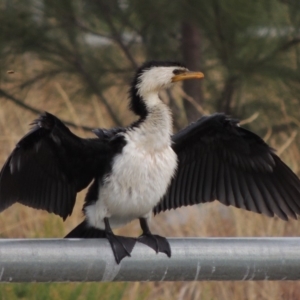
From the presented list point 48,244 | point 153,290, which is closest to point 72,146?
point 48,244

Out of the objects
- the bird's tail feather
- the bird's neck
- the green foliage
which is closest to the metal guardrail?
the bird's neck

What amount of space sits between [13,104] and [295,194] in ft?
9.59

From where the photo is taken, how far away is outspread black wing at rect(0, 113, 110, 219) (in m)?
2.54

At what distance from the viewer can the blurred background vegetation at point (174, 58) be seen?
4484 millimetres

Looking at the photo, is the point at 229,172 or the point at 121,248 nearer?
the point at 121,248

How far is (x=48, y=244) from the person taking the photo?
5.71 feet

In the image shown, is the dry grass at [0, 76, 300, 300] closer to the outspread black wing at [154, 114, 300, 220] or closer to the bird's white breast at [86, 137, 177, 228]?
the outspread black wing at [154, 114, 300, 220]

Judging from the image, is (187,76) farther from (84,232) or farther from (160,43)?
(160,43)

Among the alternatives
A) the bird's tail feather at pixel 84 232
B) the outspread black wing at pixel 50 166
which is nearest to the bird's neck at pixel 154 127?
the outspread black wing at pixel 50 166

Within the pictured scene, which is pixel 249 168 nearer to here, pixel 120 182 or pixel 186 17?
pixel 120 182

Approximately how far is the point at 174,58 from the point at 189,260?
133 inches

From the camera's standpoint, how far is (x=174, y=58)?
5129 millimetres

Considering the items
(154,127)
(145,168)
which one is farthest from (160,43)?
(145,168)

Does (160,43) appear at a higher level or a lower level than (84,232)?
lower
